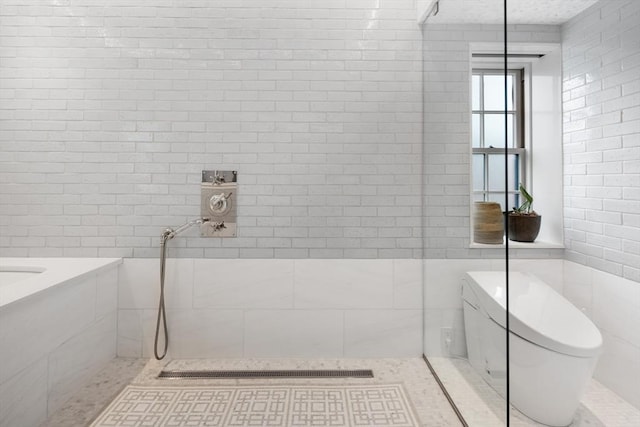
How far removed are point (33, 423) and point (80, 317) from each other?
481mm

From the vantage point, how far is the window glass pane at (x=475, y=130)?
4.99 feet

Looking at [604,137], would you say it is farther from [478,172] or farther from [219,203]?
[219,203]

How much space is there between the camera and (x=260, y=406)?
171cm

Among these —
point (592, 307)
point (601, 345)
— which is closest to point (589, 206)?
point (592, 307)

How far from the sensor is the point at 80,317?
6.08 feet

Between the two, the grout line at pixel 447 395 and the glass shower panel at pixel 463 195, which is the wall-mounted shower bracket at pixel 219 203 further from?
the grout line at pixel 447 395

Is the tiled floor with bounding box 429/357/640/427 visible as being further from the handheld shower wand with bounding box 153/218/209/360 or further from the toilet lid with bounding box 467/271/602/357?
the handheld shower wand with bounding box 153/218/209/360

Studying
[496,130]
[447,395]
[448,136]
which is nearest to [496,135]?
[496,130]

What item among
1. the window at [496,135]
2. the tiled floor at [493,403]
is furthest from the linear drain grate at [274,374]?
the window at [496,135]

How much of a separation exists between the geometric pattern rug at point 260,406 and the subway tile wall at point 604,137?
108 centimetres

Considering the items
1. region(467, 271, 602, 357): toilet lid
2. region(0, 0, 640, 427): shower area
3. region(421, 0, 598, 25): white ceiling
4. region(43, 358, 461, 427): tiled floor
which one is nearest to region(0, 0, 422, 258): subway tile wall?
Result: region(0, 0, 640, 427): shower area

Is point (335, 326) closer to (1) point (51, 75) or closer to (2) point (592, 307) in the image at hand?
(2) point (592, 307)

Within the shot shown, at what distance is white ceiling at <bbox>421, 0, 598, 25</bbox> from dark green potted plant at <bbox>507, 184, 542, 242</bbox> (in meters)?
0.52

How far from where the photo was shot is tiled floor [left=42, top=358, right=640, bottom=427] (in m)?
0.98
